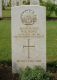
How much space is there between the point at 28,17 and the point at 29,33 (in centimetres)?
30

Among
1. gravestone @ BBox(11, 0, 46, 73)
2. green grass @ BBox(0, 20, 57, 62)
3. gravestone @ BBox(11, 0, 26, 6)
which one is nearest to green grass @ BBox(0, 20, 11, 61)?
green grass @ BBox(0, 20, 57, 62)

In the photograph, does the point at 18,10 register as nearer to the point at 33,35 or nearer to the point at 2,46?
the point at 33,35

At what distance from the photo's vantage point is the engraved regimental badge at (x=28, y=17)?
25.2 feet

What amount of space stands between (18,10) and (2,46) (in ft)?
13.0

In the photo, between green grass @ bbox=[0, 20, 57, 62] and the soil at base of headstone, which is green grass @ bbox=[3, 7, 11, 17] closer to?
green grass @ bbox=[0, 20, 57, 62]

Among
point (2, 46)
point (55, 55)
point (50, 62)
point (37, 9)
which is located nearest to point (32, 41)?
point (37, 9)

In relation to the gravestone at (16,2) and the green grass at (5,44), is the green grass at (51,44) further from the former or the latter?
the gravestone at (16,2)

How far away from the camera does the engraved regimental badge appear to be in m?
7.69

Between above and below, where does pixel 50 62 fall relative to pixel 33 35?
below

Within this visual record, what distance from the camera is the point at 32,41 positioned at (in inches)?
307

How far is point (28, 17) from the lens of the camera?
25.3 ft

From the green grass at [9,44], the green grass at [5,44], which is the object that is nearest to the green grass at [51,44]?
the green grass at [9,44]

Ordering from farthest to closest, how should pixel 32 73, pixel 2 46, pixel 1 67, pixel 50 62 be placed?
pixel 2 46
pixel 50 62
pixel 1 67
pixel 32 73

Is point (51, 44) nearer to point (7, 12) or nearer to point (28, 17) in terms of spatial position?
point (28, 17)
